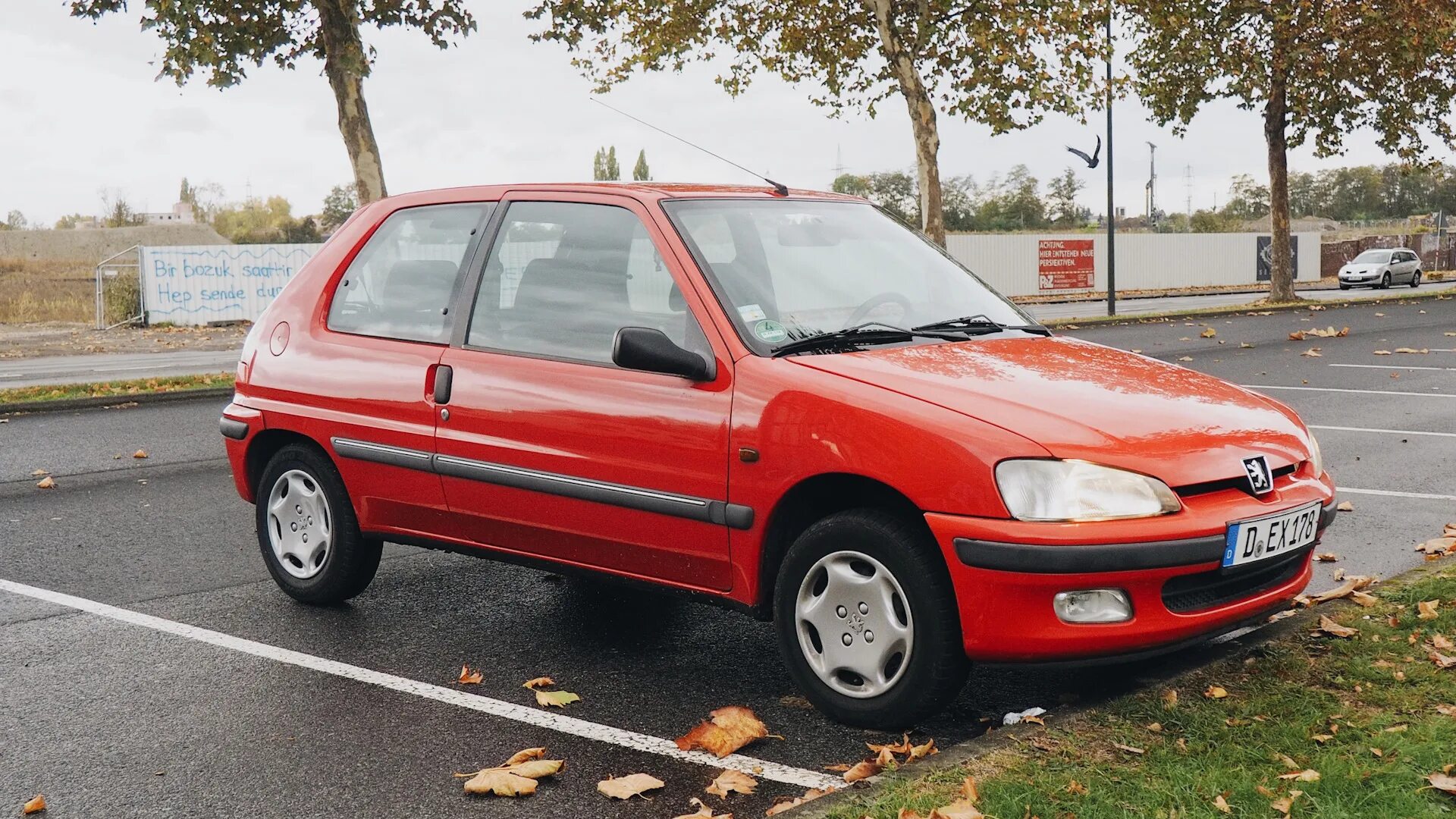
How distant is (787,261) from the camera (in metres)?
5.02

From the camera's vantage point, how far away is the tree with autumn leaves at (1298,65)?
31797 mm

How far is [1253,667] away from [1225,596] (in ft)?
1.94

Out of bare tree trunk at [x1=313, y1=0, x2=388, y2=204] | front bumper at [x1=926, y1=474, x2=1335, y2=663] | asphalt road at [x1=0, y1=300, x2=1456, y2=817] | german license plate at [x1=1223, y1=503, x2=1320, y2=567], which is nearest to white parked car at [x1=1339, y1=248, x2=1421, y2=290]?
bare tree trunk at [x1=313, y1=0, x2=388, y2=204]

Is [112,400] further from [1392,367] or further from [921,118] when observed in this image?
[921,118]

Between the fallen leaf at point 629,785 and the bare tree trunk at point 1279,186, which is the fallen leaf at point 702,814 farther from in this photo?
the bare tree trunk at point 1279,186

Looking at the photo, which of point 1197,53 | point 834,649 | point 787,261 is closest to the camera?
point 834,649

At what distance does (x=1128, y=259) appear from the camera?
55281 millimetres

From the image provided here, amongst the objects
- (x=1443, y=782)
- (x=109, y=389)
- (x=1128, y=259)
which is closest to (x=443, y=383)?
(x=1443, y=782)

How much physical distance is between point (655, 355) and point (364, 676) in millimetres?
1655

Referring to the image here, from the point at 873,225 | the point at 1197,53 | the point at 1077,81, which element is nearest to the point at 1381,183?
the point at 1197,53

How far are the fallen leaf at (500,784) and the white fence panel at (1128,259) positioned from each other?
138 feet

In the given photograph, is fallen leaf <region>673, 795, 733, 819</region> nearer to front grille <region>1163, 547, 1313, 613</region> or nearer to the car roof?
front grille <region>1163, 547, 1313, 613</region>

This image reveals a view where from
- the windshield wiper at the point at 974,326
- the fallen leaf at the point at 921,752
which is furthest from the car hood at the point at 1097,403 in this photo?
the fallen leaf at the point at 921,752

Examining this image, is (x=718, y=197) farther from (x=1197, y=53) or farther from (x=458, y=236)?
(x=1197, y=53)
